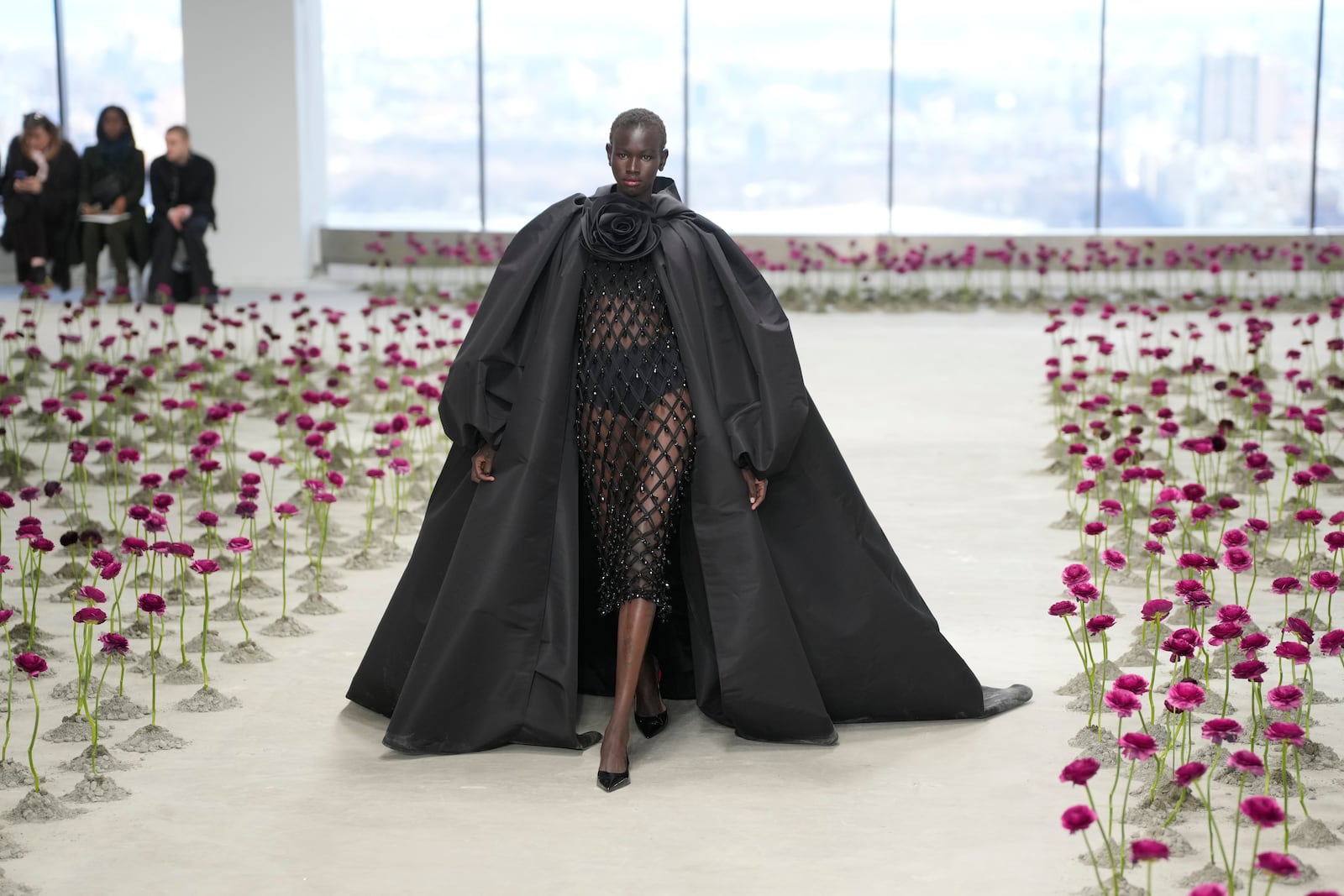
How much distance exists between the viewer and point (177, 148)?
10.4m

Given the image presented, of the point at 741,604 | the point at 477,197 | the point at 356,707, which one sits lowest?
the point at 356,707

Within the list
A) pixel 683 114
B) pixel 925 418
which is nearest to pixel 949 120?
pixel 683 114

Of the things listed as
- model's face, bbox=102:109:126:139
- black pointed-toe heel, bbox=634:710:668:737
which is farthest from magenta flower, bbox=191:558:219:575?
model's face, bbox=102:109:126:139

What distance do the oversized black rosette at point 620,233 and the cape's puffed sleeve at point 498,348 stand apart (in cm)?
10

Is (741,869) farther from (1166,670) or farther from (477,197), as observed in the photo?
(477,197)

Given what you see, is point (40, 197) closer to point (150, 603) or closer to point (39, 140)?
point (39, 140)

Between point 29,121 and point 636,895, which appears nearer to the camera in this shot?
point 636,895

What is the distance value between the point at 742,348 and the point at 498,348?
0.48m

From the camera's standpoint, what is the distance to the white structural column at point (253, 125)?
12.0 meters

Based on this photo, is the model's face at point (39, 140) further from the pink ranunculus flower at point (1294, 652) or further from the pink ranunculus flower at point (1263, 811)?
the pink ranunculus flower at point (1263, 811)

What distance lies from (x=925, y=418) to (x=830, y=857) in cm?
437

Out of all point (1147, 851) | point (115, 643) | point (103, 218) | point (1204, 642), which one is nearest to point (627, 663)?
point (115, 643)

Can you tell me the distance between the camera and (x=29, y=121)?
1068 centimetres

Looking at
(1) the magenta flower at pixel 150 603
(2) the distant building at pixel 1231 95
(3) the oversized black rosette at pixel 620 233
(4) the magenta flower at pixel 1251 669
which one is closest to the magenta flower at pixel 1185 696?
(4) the magenta flower at pixel 1251 669
